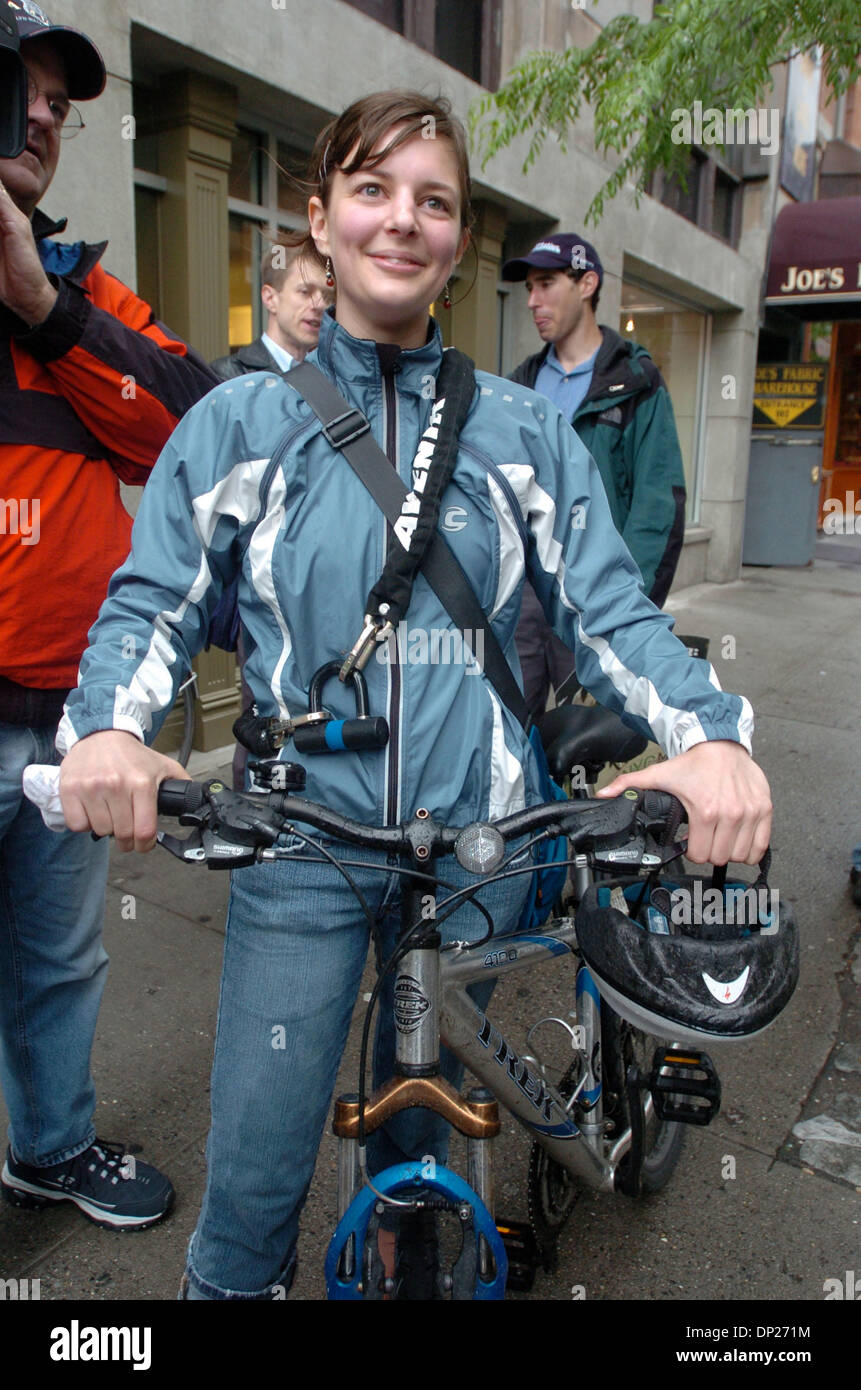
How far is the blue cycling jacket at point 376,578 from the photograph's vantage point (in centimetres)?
156

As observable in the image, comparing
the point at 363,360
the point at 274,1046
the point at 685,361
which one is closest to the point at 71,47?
the point at 363,360

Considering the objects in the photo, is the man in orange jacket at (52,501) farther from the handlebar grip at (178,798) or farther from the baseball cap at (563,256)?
the baseball cap at (563,256)

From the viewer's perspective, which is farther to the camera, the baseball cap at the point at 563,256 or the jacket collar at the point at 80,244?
the baseball cap at the point at 563,256

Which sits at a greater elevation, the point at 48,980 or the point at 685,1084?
the point at 48,980

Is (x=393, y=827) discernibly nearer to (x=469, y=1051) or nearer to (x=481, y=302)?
(x=469, y=1051)

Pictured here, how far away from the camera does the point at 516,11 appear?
7.53 metres

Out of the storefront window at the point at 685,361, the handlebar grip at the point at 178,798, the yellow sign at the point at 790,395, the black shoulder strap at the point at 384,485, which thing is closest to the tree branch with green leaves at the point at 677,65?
the black shoulder strap at the point at 384,485

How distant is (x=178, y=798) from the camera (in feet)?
4.38

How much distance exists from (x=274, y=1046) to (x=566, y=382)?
3240 mm

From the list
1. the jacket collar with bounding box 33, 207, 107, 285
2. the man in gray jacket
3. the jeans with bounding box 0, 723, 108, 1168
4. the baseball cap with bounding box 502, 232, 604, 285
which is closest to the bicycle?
the jeans with bounding box 0, 723, 108, 1168

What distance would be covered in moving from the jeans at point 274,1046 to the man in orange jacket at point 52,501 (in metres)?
0.69

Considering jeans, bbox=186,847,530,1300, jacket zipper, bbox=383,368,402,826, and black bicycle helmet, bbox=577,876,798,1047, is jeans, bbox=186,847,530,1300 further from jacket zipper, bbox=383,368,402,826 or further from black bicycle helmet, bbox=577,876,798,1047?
black bicycle helmet, bbox=577,876,798,1047
